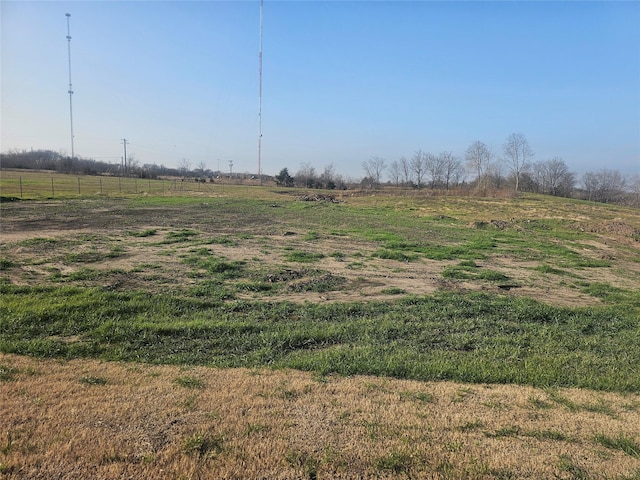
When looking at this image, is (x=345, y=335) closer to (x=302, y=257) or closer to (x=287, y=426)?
(x=287, y=426)

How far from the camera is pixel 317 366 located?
16.6 feet

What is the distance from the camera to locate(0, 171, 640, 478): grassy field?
304 cm

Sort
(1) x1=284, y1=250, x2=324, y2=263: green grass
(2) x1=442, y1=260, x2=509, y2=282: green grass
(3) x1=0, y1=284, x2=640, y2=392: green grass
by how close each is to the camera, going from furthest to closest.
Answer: (1) x1=284, y1=250, x2=324, y2=263: green grass, (2) x1=442, y1=260, x2=509, y2=282: green grass, (3) x1=0, y1=284, x2=640, y2=392: green grass

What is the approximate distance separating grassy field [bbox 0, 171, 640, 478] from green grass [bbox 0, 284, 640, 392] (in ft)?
0.12

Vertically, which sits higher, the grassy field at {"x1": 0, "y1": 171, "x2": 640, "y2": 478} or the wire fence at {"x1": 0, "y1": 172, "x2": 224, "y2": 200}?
the wire fence at {"x1": 0, "y1": 172, "x2": 224, "y2": 200}

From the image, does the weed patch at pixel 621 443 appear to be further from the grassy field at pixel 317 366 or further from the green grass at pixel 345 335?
the green grass at pixel 345 335

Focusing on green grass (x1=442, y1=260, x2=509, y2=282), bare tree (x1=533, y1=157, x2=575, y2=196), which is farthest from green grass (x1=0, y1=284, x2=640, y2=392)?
bare tree (x1=533, y1=157, x2=575, y2=196)

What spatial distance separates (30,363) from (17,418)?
5.33ft

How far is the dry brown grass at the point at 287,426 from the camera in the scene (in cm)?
288

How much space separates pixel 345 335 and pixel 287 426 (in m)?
2.83

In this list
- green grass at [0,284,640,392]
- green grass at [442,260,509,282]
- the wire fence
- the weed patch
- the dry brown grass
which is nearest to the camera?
the dry brown grass

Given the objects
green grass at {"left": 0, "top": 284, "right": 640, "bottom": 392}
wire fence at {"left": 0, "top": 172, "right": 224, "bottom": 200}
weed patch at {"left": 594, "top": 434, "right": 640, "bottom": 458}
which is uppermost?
wire fence at {"left": 0, "top": 172, "right": 224, "bottom": 200}

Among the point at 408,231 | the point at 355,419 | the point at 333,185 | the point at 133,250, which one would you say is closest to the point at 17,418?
the point at 355,419

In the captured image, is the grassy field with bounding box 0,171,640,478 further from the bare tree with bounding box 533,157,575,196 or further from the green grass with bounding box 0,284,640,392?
the bare tree with bounding box 533,157,575,196
